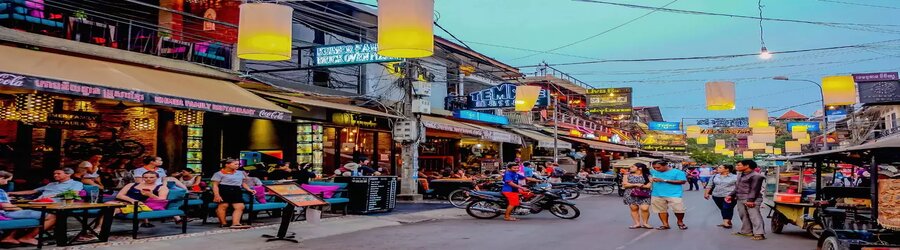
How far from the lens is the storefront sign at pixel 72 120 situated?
1360 centimetres

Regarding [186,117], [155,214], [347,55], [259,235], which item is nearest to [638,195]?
[259,235]

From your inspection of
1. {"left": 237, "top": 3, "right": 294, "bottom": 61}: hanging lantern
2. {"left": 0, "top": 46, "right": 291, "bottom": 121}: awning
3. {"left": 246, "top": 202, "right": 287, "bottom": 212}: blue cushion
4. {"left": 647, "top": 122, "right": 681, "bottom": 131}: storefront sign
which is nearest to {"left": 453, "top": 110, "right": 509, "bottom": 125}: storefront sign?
{"left": 0, "top": 46, "right": 291, "bottom": 121}: awning

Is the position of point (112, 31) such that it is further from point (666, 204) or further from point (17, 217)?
point (666, 204)

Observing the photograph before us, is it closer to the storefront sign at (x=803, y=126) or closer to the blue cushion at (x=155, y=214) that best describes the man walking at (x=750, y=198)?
the blue cushion at (x=155, y=214)

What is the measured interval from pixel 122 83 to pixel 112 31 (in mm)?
2703

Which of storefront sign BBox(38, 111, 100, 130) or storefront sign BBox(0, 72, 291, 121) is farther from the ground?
storefront sign BBox(0, 72, 291, 121)

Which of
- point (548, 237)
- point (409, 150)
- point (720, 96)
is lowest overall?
point (548, 237)

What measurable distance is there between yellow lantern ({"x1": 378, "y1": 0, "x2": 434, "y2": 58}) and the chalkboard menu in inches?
219

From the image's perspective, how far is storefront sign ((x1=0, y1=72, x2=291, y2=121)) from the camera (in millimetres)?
9781

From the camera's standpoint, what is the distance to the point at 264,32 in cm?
1075

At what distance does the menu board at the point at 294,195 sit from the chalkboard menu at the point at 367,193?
14.0 feet

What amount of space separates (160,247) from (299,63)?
979 centimetres

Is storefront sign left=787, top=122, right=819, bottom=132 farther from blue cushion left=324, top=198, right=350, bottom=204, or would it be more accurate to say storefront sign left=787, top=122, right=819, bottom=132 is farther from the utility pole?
blue cushion left=324, top=198, right=350, bottom=204

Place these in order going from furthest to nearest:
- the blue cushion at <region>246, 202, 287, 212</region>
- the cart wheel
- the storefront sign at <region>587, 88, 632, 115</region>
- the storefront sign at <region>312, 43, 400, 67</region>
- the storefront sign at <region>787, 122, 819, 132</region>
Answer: the storefront sign at <region>787, 122, 819, 132</region>, the storefront sign at <region>587, 88, 632, 115</region>, the storefront sign at <region>312, 43, 400, 67</region>, the blue cushion at <region>246, 202, 287, 212</region>, the cart wheel
